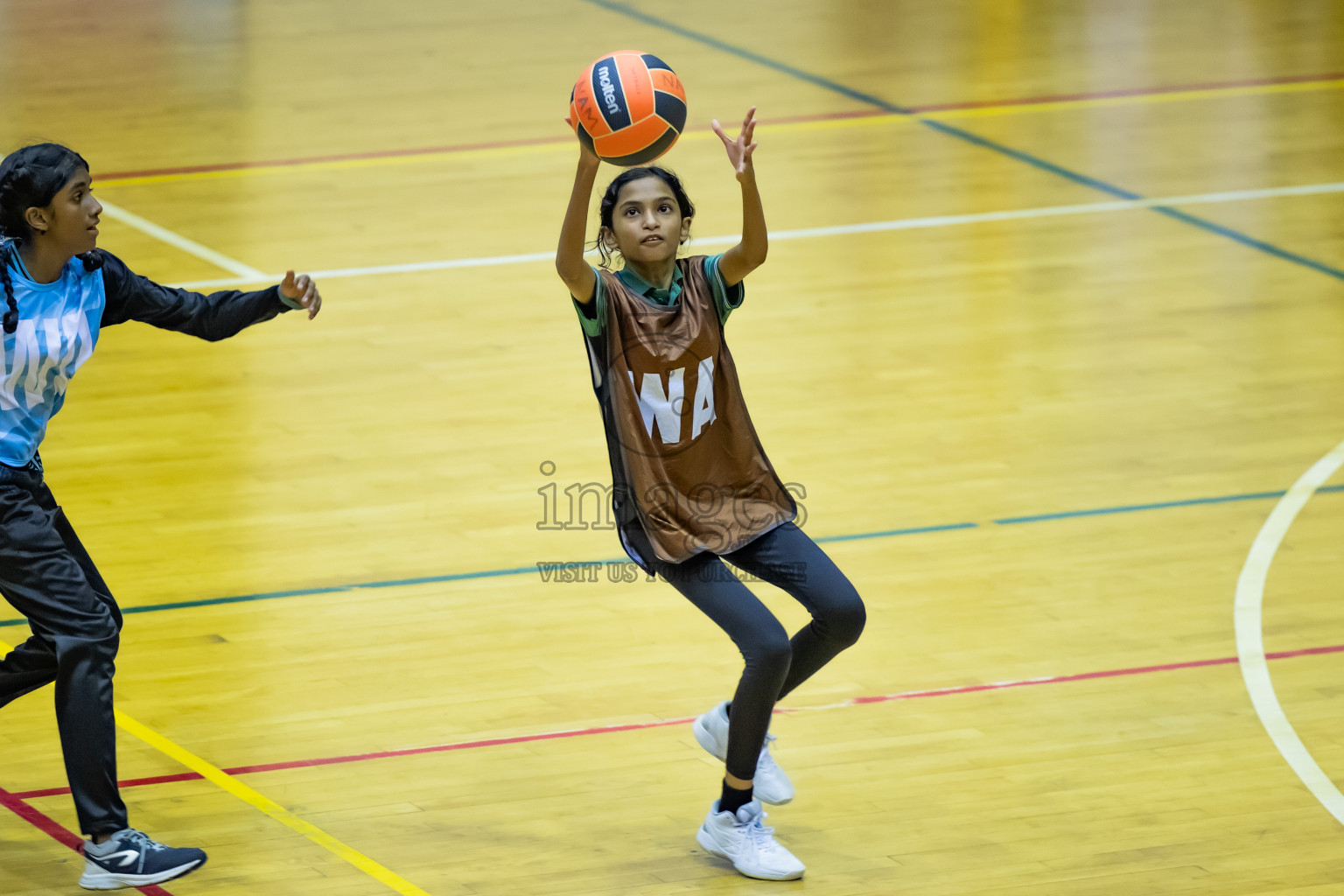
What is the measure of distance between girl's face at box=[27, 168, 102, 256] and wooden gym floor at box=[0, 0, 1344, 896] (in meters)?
1.60

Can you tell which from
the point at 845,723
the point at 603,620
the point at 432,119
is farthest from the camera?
the point at 432,119

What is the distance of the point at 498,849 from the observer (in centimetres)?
504

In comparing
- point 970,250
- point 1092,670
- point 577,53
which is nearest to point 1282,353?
point 970,250

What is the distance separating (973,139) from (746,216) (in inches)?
311

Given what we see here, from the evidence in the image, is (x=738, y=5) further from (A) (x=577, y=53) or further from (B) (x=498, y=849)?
(B) (x=498, y=849)

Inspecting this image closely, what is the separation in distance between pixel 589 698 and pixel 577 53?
30.7 feet

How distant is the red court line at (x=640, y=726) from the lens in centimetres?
541

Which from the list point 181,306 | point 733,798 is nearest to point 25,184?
point 181,306

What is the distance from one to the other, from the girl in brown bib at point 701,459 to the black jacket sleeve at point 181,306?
836 millimetres

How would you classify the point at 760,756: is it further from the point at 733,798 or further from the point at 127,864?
the point at 127,864

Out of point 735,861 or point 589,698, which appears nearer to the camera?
point 735,861

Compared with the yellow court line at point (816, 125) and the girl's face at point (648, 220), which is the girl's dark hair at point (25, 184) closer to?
the girl's face at point (648, 220)

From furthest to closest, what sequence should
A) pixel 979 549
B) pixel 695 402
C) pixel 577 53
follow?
pixel 577 53
pixel 979 549
pixel 695 402

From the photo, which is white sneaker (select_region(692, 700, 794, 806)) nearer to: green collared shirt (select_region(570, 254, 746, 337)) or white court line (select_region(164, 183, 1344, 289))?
green collared shirt (select_region(570, 254, 746, 337))
